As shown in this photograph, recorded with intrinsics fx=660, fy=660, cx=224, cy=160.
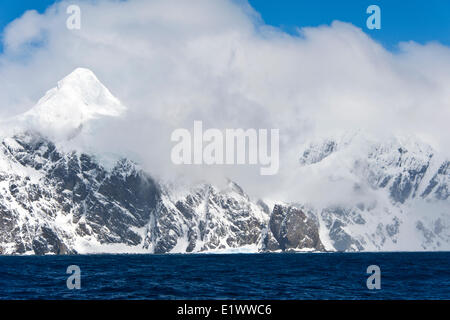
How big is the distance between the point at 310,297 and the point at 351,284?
19.6m

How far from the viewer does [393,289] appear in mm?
80125
